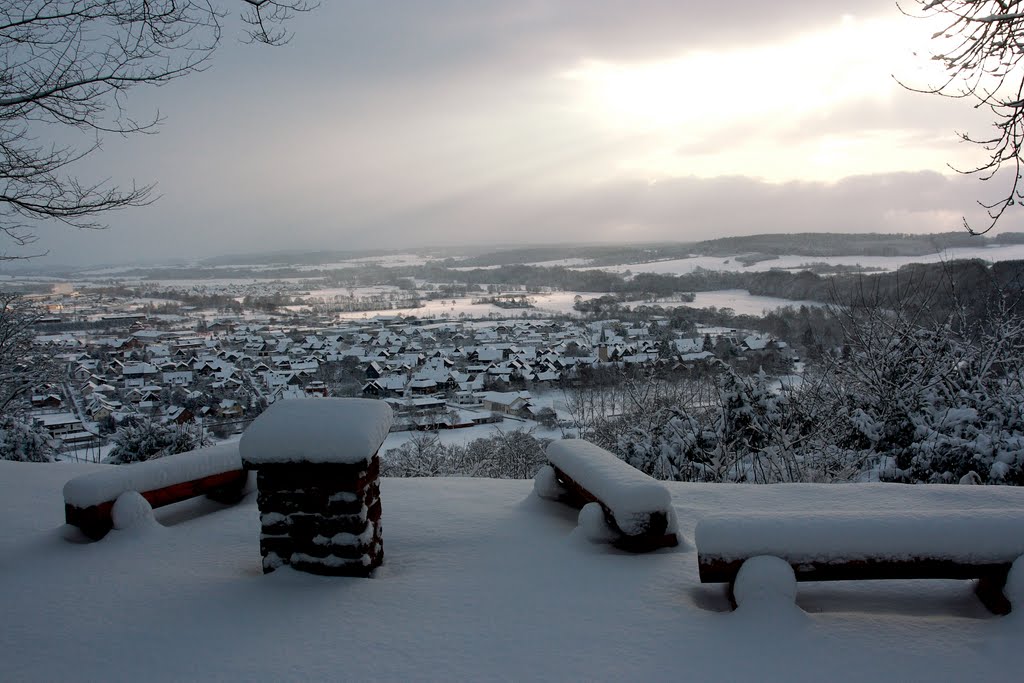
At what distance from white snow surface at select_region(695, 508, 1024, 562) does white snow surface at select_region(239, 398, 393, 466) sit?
172 cm

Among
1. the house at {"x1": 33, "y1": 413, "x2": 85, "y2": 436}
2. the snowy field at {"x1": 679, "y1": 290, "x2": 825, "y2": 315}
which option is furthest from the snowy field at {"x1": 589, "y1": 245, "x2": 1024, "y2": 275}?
the house at {"x1": 33, "y1": 413, "x2": 85, "y2": 436}

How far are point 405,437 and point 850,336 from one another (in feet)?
50.2

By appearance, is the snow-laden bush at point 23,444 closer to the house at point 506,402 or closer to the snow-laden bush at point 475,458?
the snow-laden bush at point 475,458

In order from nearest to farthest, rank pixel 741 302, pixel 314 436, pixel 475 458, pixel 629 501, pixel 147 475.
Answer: pixel 314 436 → pixel 629 501 → pixel 147 475 → pixel 475 458 → pixel 741 302

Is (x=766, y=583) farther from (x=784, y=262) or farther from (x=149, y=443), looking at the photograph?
(x=784, y=262)

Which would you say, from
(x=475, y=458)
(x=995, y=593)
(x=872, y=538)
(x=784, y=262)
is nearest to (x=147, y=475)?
(x=872, y=538)

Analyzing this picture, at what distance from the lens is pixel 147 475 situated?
428 centimetres

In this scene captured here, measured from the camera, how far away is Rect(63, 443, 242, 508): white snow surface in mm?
4008

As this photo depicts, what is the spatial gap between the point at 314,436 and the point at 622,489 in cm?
169

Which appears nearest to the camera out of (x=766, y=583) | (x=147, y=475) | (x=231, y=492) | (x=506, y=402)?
(x=766, y=583)

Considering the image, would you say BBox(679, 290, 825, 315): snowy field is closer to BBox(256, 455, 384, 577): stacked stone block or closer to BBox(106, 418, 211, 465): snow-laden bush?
BBox(106, 418, 211, 465): snow-laden bush

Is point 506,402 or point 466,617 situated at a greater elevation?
point 466,617

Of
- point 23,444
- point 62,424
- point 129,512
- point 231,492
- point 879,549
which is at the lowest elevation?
point 62,424

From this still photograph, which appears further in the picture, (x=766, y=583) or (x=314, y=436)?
(x=314, y=436)
